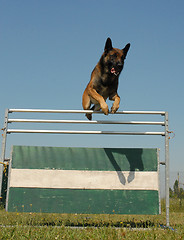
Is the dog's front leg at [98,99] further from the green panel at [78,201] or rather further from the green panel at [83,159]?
the green panel at [78,201]

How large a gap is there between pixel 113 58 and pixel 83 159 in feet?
5.87

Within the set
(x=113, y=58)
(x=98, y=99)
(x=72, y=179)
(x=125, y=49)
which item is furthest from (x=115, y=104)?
(x=72, y=179)

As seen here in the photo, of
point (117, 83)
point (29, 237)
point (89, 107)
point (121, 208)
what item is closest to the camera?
point (29, 237)

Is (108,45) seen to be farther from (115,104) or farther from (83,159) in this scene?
(83,159)

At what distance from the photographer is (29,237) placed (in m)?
3.14

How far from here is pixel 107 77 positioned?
15.6 feet

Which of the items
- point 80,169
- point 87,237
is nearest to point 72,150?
point 80,169

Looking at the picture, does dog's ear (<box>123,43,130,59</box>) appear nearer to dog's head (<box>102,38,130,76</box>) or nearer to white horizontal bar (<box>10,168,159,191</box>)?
dog's head (<box>102,38,130,76</box>)

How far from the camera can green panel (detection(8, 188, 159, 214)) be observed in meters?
4.51

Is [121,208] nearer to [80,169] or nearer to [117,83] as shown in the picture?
[80,169]

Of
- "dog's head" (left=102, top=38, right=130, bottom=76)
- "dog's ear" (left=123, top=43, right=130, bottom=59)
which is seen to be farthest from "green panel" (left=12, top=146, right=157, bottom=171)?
"dog's ear" (left=123, top=43, right=130, bottom=59)

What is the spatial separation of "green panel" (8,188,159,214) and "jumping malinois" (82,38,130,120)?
1.42m

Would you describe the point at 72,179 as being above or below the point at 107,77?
below

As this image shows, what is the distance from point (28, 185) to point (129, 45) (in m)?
2.98
